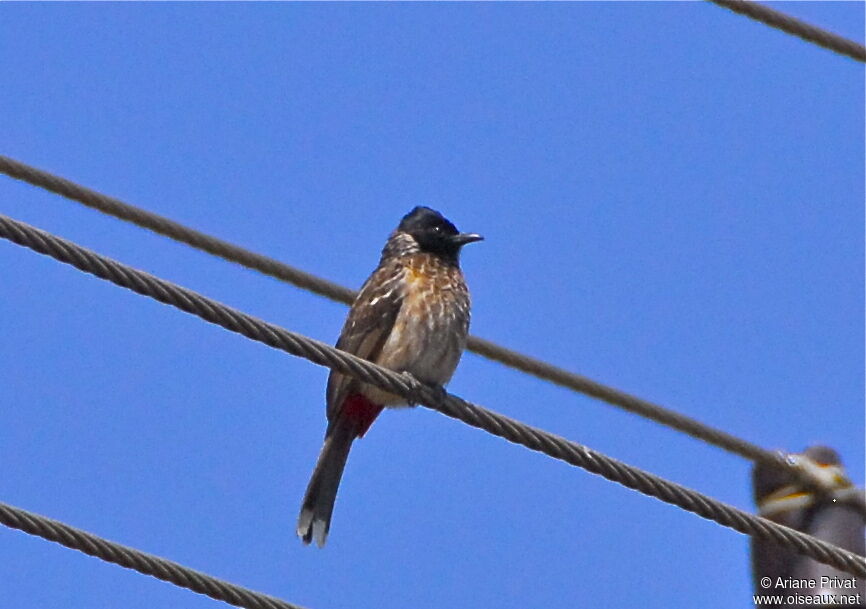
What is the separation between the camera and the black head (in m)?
7.48

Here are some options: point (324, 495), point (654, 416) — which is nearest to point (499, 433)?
point (654, 416)

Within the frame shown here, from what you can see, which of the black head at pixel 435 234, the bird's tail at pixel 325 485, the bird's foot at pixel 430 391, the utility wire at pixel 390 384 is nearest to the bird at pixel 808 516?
the utility wire at pixel 390 384

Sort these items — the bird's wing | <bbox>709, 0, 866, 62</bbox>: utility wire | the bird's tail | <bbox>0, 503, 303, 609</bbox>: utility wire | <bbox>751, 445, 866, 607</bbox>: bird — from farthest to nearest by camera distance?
1. the bird's wing
2. the bird's tail
3. <bbox>709, 0, 866, 62</bbox>: utility wire
4. <bbox>751, 445, 866, 607</bbox>: bird
5. <bbox>0, 503, 303, 609</bbox>: utility wire

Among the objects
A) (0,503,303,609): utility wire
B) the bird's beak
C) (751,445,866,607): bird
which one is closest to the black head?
the bird's beak

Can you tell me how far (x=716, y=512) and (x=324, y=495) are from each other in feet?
7.84

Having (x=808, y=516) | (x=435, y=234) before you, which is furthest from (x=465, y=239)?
(x=808, y=516)

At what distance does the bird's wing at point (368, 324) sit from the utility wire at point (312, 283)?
11 cm

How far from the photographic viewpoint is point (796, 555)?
4.79 meters

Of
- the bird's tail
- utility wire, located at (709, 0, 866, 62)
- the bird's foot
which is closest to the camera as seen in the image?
the bird's foot

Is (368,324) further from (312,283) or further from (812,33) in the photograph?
(812,33)

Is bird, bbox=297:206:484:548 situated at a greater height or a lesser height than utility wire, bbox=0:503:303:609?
greater

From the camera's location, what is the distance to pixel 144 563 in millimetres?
4168

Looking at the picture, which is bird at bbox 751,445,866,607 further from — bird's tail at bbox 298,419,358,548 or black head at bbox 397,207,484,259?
black head at bbox 397,207,484,259

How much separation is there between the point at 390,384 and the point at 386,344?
173 centimetres
